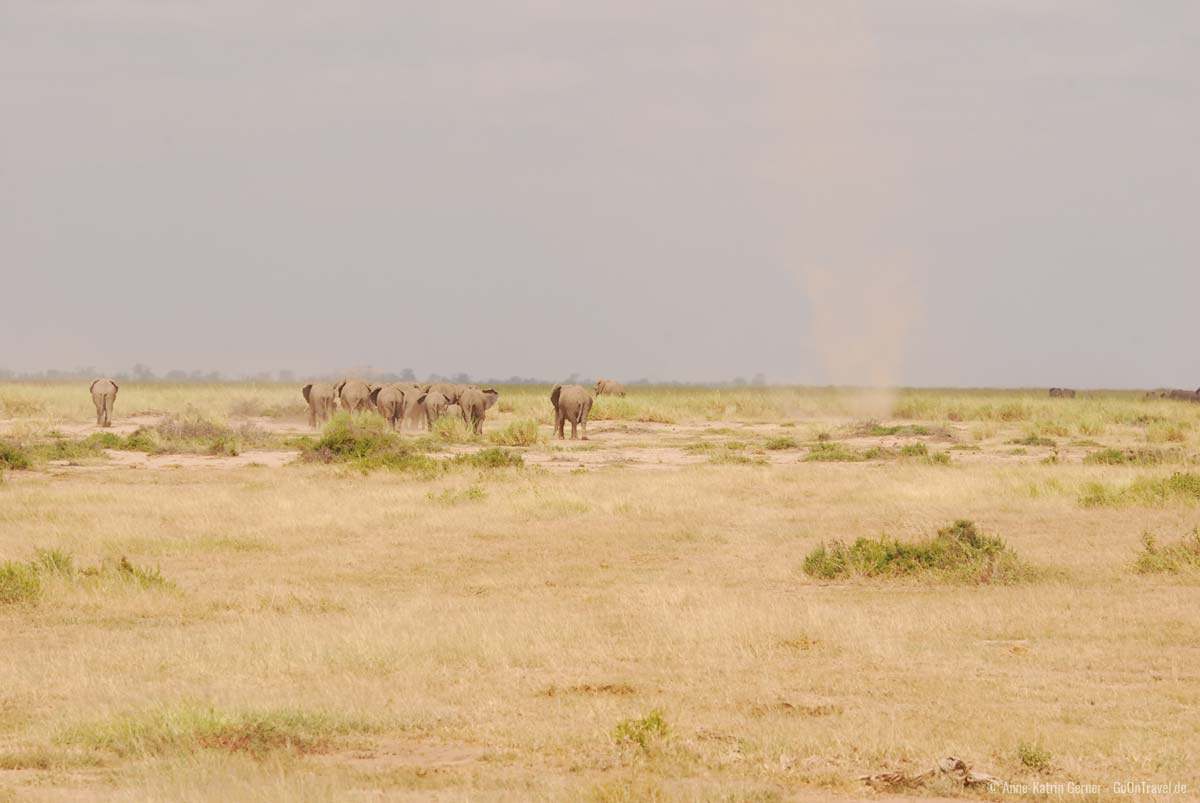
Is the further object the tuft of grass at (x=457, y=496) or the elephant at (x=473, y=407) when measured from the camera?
the elephant at (x=473, y=407)

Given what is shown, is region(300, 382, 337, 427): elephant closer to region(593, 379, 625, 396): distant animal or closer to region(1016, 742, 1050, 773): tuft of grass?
region(593, 379, 625, 396): distant animal

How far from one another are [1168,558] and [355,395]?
106ft

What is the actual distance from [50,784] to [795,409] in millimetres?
54886

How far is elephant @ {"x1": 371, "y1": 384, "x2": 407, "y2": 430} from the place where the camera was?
4185 centimetres

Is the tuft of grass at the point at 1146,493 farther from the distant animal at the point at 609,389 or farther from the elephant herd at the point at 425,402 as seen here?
the distant animal at the point at 609,389

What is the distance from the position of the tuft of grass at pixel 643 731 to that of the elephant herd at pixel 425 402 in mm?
30782

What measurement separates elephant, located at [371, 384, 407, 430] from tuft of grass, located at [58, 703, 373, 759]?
33.4m

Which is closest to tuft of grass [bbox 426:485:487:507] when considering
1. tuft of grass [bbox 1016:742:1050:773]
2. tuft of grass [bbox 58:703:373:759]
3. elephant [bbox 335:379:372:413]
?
tuft of grass [bbox 58:703:373:759]

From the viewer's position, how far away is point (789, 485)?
23.9 metres

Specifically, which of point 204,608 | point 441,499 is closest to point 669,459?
point 441,499

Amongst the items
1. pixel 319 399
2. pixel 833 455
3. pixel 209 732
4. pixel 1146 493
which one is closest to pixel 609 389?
pixel 319 399

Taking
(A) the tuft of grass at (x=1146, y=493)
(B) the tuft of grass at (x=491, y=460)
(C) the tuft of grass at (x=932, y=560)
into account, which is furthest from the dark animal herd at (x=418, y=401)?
(C) the tuft of grass at (x=932, y=560)

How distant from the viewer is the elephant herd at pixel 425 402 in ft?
129

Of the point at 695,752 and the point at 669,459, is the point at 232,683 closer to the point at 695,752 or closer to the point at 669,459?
the point at 695,752
